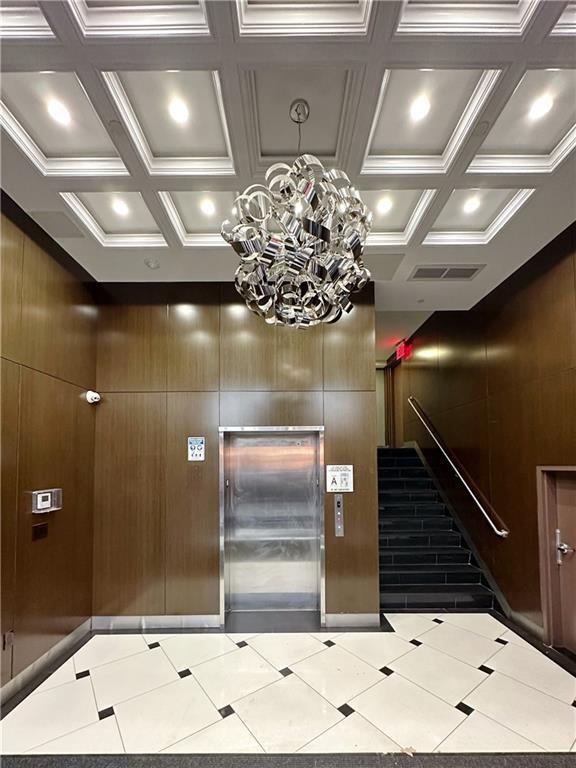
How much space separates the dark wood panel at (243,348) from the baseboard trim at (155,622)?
8.72 feet

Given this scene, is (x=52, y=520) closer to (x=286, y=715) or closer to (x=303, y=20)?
(x=286, y=715)

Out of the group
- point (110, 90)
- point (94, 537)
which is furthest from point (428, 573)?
point (110, 90)

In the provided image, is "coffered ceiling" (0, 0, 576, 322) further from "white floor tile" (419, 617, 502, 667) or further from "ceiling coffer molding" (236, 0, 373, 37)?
"white floor tile" (419, 617, 502, 667)

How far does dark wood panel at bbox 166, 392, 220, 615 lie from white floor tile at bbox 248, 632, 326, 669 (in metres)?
0.71

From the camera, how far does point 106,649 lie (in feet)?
13.7

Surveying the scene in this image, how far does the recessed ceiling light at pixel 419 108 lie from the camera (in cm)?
252

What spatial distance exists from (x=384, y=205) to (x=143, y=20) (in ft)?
7.28

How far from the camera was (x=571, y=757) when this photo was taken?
265 cm

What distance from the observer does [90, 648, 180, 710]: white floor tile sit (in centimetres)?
333

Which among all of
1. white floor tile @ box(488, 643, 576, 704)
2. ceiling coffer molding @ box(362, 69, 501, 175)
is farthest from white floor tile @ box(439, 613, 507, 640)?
ceiling coffer molding @ box(362, 69, 501, 175)

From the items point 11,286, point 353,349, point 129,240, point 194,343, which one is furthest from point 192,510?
point 129,240

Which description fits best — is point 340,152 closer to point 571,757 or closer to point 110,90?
point 110,90

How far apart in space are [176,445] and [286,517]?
1601mm

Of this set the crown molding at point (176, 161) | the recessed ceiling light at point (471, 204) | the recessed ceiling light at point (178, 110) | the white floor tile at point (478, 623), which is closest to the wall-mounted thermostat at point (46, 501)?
the crown molding at point (176, 161)
